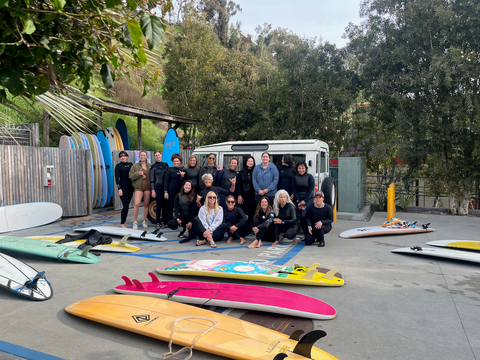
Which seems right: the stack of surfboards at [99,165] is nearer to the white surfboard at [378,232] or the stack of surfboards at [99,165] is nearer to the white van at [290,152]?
the white van at [290,152]

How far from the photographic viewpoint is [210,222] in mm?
7141

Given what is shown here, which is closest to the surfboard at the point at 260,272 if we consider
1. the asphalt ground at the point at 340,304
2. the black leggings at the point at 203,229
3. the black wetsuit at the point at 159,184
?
the asphalt ground at the point at 340,304

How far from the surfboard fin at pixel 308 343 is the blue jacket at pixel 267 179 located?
5029 mm

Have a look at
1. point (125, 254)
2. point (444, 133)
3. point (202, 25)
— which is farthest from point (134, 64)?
point (202, 25)

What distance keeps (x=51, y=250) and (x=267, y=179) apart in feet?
14.3

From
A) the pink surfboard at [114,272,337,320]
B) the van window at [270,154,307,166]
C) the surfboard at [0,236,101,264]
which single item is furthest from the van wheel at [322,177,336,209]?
the surfboard at [0,236,101,264]

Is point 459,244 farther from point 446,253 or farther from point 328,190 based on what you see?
point 328,190

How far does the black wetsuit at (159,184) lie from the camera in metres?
8.53

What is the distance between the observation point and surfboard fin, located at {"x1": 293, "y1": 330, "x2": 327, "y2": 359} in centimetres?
271

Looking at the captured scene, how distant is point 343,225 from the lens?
941 cm

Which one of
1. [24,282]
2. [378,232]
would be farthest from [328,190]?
[24,282]

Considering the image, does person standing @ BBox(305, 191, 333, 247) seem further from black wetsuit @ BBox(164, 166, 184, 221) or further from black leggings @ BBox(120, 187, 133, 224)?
black leggings @ BBox(120, 187, 133, 224)

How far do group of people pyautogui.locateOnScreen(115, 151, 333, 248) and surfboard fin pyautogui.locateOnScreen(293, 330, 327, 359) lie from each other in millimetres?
4166

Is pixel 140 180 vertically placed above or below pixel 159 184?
above
